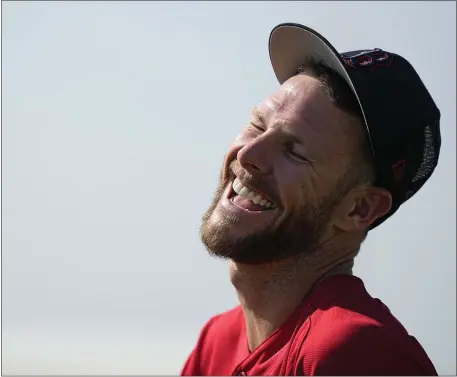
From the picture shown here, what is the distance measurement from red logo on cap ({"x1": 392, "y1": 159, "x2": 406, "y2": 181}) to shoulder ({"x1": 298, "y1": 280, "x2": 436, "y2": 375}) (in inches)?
37.5

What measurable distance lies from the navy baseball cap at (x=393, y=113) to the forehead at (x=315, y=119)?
0.14 m

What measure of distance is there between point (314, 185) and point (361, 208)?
0.36m

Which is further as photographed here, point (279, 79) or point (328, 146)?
point (279, 79)

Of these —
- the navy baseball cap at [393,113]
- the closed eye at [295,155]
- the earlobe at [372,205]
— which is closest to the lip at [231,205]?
the closed eye at [295,155]

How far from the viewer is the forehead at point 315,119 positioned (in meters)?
4.29

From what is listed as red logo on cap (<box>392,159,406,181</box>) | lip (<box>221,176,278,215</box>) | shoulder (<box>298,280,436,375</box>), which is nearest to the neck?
lip (<box>221,176,278,215</box>)

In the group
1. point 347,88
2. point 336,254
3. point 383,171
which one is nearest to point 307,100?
point 347,88

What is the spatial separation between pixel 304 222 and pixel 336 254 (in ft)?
0.98

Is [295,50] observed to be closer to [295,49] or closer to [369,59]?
[295,49]

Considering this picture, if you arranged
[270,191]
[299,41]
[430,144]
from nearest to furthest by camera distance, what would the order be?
1. [270,191]
2. [430,144]
3. [299,41]

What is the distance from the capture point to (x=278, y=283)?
426 cm

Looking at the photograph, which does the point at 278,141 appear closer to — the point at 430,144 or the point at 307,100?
the point at 307,100

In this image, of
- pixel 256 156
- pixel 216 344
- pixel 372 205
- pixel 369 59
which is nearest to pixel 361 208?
pixel 372 205

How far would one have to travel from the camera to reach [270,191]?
422cm
